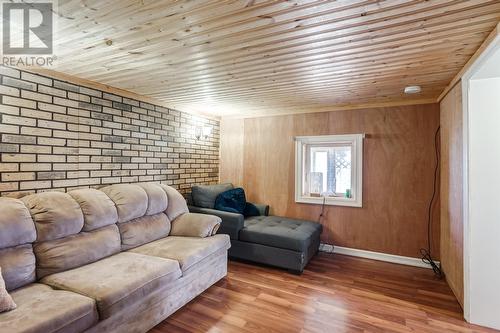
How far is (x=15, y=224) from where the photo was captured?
1832 mm

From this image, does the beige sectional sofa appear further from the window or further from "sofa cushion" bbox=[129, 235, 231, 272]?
the window

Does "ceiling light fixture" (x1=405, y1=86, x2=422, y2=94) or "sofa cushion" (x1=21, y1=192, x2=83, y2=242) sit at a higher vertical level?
"ceiling light fixture" (x1=405, y1=86, x2=422, y2=94)

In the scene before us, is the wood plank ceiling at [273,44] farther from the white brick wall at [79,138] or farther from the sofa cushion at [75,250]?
the sofa cushion at [75,250]

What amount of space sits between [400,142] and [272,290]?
2.56 metres

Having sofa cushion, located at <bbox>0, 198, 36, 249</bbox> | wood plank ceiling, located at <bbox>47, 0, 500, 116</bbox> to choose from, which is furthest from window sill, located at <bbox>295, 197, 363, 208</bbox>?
sofa cushion, located at <bbox>0, 198, 36, 249</bbox>

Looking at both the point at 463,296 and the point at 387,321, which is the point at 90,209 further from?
the point at 463,296

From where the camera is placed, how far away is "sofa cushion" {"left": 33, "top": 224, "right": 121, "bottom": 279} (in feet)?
6.36

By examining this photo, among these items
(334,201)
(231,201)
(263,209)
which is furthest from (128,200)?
(334,201)

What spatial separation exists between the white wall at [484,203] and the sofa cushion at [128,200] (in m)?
3.08

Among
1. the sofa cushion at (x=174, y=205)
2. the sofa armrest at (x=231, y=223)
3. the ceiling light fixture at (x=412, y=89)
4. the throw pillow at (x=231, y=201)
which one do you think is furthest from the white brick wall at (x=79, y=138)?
the ceiling light fixture at (x=412, y=89)

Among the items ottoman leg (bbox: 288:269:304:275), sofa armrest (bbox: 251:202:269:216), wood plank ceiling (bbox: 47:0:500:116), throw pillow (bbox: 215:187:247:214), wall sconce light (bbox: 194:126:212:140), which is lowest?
ottoman leg (bbox: 288:269:304:275)

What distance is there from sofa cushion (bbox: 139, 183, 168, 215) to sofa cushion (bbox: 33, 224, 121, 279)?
1.64 feet

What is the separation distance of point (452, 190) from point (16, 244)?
3.90 m

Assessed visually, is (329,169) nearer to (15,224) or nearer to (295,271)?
(295,271)
